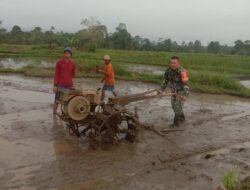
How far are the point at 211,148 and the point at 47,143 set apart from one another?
3.35 m

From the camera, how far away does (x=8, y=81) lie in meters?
16.0

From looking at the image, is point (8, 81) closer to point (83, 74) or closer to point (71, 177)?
point (83, 74)

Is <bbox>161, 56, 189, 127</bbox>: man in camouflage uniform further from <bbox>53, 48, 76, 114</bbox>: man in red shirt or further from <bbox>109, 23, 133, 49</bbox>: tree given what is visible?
<bbox>109, 23, 133, 49</bbox>: tree

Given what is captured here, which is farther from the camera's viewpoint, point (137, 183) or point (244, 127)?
point (244, 127)

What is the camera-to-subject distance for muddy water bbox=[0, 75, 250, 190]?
5.92m

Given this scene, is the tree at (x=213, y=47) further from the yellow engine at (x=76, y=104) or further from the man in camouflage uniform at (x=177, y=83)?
the yellow engine at (x=76, y=104)

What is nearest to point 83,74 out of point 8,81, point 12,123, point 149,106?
point 8,81

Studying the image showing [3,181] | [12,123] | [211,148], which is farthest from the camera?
[12,123]

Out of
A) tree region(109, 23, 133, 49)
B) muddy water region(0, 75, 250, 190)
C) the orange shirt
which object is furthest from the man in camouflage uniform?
tree region(109, 23, 133, 49)

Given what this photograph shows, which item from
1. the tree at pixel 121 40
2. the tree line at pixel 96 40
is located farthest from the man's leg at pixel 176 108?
the tree at pixel 121 40

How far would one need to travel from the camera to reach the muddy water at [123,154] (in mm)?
5922

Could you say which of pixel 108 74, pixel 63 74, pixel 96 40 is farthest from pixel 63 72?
pixel 96 40

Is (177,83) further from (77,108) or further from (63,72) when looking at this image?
(77,108)

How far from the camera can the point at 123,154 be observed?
23.7ft
